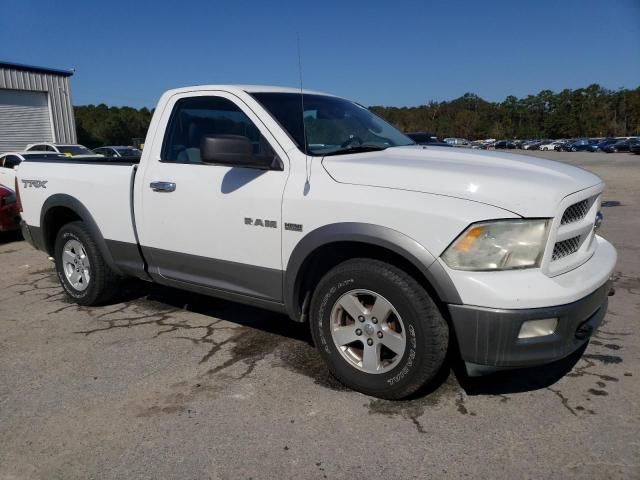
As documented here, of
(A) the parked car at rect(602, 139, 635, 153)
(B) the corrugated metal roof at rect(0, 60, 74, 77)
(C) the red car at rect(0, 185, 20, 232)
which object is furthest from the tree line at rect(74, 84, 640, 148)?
(C) the red car at rect(0, 185, 20, 232)

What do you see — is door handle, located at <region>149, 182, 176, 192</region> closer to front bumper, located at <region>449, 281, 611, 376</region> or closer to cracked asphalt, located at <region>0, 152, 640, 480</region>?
cracked asphalt, located at <region>0, 152, 640, 480</region>

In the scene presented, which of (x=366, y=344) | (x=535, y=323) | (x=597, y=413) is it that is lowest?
(x=597, y=413)

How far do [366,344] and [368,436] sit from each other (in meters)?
0.54

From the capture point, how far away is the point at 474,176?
110 inches

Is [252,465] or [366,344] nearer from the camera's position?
[252,465]

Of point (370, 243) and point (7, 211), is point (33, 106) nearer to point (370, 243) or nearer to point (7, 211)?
point (7, 211)

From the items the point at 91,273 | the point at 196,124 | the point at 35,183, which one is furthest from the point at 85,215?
the point at 196,124

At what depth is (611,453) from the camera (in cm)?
257

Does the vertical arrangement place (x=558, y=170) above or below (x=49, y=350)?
above

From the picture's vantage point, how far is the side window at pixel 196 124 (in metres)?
3.84

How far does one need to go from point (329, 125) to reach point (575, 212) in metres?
1.81

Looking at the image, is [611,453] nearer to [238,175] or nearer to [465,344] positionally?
[465,344]

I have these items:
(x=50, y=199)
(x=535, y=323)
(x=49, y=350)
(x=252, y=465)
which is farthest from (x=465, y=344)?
(x=50, y=199)

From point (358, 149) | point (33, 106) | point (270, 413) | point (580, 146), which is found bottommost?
point (580, 146)
